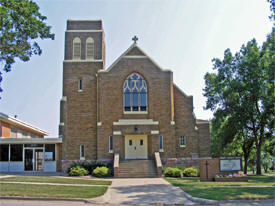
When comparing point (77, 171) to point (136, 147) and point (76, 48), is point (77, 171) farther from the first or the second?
point (76, 48)

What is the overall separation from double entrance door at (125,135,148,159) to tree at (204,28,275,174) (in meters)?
8.24

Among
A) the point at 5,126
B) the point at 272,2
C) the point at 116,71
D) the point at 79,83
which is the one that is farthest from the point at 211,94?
the point at 5,126

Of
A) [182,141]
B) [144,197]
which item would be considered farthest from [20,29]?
[182,141]

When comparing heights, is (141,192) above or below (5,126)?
below

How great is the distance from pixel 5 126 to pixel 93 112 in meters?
8.73

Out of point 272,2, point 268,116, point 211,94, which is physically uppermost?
point 272,2

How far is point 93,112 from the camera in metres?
32.5

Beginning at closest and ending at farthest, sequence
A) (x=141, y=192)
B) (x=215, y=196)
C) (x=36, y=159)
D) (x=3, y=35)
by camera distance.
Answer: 1. (x=215, y=196)
2. (x=141, y=192)
3. (x=3, y=35)
4. (x=36, y=159)

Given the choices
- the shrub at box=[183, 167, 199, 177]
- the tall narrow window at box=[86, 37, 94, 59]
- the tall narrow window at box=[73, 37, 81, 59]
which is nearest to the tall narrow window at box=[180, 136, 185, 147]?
the shrub at box=[183, 167, 199, 177]

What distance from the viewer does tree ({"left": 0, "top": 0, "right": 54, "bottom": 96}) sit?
18516mm

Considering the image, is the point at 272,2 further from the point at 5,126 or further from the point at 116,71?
the point at 5,126

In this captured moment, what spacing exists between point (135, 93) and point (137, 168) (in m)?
7.47

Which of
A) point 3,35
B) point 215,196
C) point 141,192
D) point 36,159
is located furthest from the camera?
point 36,159

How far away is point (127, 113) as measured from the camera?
104 ft
